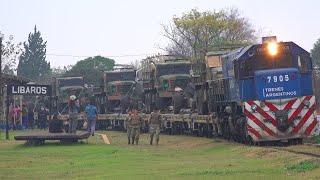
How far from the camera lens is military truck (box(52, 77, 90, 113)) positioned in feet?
167

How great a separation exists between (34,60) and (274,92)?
98.4 metres

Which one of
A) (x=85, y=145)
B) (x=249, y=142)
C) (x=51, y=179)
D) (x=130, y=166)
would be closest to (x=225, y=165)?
(x=130, y=166)

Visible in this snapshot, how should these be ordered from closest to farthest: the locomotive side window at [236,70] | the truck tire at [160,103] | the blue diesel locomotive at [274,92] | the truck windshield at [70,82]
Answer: the blue diesel locomotive at [274,92], the locomotive side window at [236,70], the truck tire at [160,103], the truck windshield at [70,82]

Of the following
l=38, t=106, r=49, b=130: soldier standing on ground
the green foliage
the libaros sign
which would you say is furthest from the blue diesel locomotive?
l=38, t=106, r=49, b=130: soldier standing on ground

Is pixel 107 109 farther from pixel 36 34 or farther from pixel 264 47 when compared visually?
pixel 36 34

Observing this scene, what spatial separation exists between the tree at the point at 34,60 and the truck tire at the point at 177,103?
8061 centimetres

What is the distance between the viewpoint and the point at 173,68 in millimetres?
39594

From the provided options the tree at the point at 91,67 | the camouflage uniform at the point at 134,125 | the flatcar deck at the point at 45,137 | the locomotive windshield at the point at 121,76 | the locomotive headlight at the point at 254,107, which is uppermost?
the tree at the point at 91,67

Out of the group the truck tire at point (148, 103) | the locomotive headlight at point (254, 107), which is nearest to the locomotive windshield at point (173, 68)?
the truck tire at point (148, 103)

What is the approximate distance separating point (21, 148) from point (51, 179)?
1168 cm

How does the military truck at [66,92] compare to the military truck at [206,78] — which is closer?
the military truck at [206,78]

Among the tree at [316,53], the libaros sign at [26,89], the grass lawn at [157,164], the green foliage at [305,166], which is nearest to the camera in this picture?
the green foliage at [305,166]

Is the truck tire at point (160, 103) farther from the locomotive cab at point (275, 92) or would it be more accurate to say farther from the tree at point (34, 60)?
the tree at point (34, 60)

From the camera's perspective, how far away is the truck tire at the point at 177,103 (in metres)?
36.7
